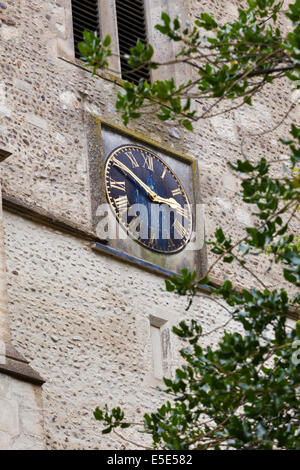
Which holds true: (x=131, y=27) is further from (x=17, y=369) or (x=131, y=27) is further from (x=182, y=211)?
(x=17, y=369)

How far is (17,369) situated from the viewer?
37.3 feet

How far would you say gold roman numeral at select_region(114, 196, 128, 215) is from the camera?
49.5 ft

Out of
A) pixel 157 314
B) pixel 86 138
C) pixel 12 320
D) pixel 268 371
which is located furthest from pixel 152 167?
pixel 268 371

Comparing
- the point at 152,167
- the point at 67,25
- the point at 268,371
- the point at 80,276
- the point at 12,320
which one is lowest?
the point at 268,371

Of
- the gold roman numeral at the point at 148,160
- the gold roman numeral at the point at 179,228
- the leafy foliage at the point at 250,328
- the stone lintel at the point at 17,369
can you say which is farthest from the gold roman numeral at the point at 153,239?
the leafy foliage at the point at 250,328

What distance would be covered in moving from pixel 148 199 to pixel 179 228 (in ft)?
1.75

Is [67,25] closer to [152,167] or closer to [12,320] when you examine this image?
[152,167]

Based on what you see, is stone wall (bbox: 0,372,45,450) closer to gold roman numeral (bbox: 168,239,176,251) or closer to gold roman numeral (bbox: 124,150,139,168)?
gold roman numeral (bbox: 168,239,176,251)

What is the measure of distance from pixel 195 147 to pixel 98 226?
2.36 meters

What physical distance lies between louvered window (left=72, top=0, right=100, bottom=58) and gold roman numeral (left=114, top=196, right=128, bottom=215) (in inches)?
A: 98.1

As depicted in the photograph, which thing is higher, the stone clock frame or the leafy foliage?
the stone clock frame

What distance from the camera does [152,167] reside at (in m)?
15.8

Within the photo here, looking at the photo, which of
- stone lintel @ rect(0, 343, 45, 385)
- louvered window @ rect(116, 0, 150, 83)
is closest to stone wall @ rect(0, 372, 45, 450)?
stone lintel @ rect(0, 343, 45, 385)

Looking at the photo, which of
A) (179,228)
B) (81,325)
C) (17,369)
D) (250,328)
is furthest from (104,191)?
(250,328)
